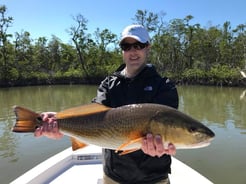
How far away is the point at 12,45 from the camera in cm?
4956

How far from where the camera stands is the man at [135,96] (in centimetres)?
250

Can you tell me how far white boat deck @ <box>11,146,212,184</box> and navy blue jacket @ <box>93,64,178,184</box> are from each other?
197 centimetres

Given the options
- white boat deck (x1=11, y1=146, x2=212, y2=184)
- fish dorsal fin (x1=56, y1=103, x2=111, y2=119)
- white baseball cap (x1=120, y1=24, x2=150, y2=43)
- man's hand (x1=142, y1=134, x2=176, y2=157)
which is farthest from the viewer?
white boat deck (x1=11, y1=146, x2=212, y2=184)

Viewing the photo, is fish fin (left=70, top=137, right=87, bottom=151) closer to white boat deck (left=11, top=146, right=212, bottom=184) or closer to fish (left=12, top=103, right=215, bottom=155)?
fish (left=12, top=103, right=215, bottom=155)

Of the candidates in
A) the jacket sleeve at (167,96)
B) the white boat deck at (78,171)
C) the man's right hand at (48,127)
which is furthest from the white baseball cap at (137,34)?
the white boat deck at (78,171)

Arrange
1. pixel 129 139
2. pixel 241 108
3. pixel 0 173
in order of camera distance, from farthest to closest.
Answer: pixel 241 108
pixel 0 173
pixel 129 139

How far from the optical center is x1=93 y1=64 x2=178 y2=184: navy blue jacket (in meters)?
2.53

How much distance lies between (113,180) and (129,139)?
2.48 ft

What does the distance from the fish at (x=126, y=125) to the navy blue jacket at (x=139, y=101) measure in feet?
1.13

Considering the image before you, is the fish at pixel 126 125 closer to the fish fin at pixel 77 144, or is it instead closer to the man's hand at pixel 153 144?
the man's hand at pixel 153 144

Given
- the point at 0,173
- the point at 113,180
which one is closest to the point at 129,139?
the point at 113,180

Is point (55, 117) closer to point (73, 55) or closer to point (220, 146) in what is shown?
point (220, 146)

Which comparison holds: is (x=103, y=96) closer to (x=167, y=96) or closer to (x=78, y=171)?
(x=167, y=96)

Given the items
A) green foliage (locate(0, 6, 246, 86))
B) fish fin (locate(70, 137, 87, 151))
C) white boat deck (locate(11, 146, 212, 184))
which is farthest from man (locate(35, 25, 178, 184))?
green foliage (locate(0, 6, 246, 86))
